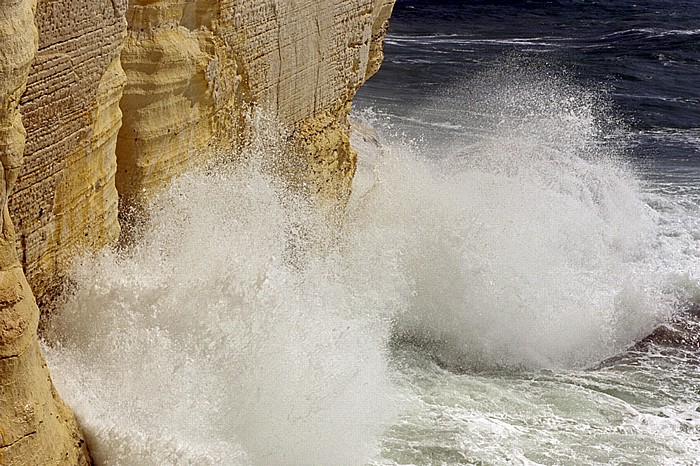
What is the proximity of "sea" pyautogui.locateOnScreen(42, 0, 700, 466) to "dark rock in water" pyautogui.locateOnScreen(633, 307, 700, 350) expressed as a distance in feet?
0.08

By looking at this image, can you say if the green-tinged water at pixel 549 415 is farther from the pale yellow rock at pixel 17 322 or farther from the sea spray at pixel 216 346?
the pale yellow rock at pixel 17 322

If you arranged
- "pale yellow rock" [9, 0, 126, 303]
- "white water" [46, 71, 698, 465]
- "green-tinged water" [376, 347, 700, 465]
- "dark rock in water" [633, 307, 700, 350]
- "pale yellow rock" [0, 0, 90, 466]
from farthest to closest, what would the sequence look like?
"dark rock in water" [633, 307, 700, 350]
"green-tinged water" [376, 347, 700, 465]
"white water" [46, 71, 698, 465]
"pale yellow rock" [9, 0, 126, 303]
"pale yellow rock" [0, 0, 90, 466]

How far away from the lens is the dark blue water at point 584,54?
16.8 metres

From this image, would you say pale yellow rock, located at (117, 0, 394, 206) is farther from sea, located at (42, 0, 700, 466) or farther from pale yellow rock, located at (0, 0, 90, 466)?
pale yellow rock, located at (0, 0, 90, 466)

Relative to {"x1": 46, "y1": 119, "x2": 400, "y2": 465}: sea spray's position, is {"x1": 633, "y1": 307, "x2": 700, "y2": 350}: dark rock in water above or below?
below

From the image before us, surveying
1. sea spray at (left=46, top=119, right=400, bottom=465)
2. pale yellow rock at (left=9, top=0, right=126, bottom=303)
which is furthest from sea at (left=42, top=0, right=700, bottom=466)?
pale yellow rock at (left=9, top=0, right=126, bottom=303)

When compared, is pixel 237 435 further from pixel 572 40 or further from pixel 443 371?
pixel 572 40

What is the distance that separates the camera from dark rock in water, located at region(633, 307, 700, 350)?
9.54 metres

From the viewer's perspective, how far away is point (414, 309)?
938cm

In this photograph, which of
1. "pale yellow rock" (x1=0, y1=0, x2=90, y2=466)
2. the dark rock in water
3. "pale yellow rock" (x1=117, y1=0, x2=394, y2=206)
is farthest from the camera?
the dark rock in water

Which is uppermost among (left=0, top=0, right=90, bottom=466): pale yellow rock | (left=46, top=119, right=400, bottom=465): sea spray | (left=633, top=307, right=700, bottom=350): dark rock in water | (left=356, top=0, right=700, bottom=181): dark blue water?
(left=0, top=0, right=90, bottom=466): pale yellow rock

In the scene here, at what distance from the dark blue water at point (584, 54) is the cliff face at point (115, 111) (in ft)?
25.0

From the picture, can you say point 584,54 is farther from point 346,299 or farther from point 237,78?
point 237,78

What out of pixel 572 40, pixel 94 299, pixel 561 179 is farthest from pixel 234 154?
pixel 572 40
